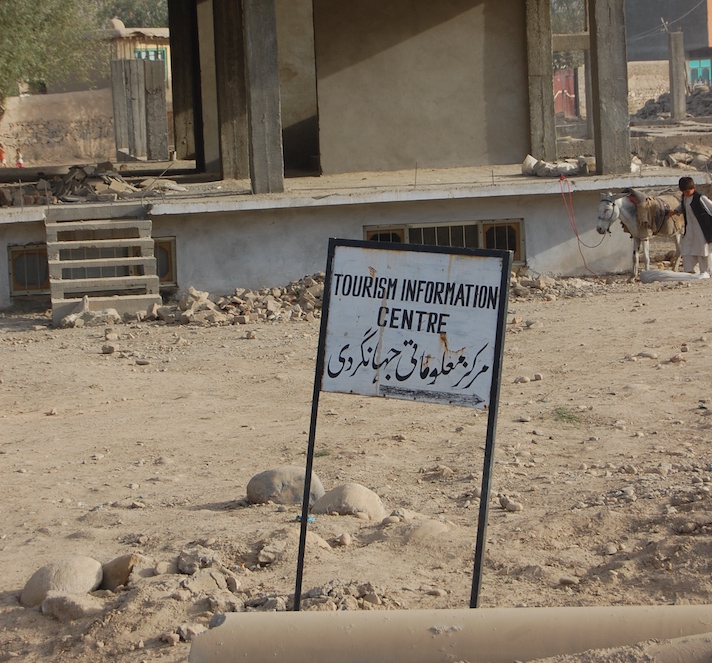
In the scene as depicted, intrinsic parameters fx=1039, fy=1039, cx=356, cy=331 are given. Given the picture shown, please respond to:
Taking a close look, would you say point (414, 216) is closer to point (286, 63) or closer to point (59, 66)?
point (286, 63)

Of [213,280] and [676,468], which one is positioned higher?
[213,280]

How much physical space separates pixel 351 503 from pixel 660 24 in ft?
172

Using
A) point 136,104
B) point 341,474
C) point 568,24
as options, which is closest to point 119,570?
point 341,474

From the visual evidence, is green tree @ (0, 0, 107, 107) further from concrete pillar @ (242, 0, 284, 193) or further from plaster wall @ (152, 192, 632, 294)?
plaster wall @ (152, 192, 632, 294)

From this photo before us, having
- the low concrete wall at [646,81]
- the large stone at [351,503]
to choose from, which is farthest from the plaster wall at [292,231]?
the low concrete wall at [646,81]

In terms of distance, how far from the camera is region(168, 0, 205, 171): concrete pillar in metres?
17.8

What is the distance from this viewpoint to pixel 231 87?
15.1m

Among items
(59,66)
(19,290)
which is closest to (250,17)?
(19,290)

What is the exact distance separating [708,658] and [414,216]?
10086 millimetres

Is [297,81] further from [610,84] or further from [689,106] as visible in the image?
[689,106]

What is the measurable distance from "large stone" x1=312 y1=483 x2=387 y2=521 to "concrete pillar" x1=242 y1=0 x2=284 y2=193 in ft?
25.0

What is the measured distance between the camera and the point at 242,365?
9445 millimetres

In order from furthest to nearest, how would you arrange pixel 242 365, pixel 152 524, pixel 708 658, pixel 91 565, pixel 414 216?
1. pixel 414 216
2. pixel 242 365
3. pixel 152 524
4. pixel 91 565
5. pixel 708 658

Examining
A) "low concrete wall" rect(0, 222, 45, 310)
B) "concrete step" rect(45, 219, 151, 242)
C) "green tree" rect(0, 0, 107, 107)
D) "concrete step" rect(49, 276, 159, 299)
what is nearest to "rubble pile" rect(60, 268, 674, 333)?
"concrete step" rect(49, 276, 159, 299)
